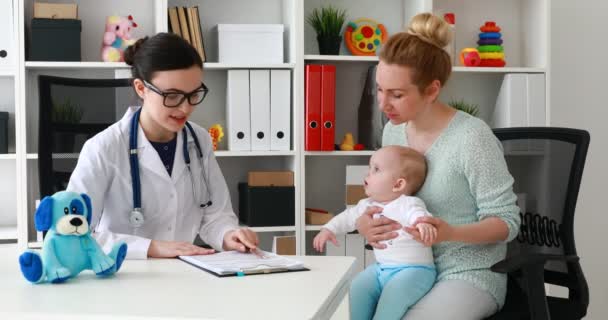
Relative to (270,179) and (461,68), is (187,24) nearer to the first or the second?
(270,179)

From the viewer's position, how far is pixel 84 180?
192 centimetres

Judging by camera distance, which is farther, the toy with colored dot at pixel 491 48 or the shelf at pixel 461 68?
the toy with colored dot at pixel 491 48

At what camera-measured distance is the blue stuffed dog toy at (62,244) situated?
1493mm

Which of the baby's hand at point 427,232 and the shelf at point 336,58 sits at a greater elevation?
the shelf at point 336,58

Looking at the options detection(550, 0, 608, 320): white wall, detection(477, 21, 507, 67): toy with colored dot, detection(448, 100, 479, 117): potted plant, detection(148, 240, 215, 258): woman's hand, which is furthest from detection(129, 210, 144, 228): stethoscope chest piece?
detection(550, 0, 608, 320): white wall

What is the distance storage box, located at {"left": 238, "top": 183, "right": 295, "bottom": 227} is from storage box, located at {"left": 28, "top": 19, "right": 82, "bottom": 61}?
967 millimetres

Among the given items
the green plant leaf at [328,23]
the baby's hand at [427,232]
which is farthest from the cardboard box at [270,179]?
the baby's hand at [427,232]

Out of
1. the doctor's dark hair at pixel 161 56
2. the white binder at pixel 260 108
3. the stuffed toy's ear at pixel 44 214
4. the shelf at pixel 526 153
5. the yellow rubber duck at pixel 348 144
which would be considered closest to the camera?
the stuffed toy's ear at pixel 44 214

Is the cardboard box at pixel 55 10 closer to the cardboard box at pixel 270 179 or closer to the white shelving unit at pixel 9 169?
the white shelving unit at pixel 9 169

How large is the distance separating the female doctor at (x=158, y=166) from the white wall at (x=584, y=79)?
7.67ft

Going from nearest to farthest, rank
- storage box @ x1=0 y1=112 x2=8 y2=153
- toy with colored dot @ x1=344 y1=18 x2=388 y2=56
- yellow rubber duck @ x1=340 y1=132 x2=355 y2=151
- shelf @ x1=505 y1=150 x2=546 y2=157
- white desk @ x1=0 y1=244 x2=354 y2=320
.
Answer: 1. white desk @ x1=0 y1=244 x2=354 y2=320
2. shelf @ x1=505 y1=150 x2=546 y2=157
3. storage box @ x1=0 y1=112 x2=8 y2=153
4. yellow rubber duck @ x1=340 y1=132 x2=355 y2=151
5. toy with colored dot @ x1=344 y1=18 x2=388 y2=56

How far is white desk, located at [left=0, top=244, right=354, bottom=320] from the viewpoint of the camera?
126cm

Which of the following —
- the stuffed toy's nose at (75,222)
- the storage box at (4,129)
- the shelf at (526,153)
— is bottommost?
the stuffed toy's nose at (75,222)

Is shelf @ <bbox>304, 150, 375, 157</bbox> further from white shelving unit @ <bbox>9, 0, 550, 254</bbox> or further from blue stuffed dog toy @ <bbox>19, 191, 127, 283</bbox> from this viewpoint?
blue stuffed dog toy @ <bbox>19, 191, 127, 283</bbox>
